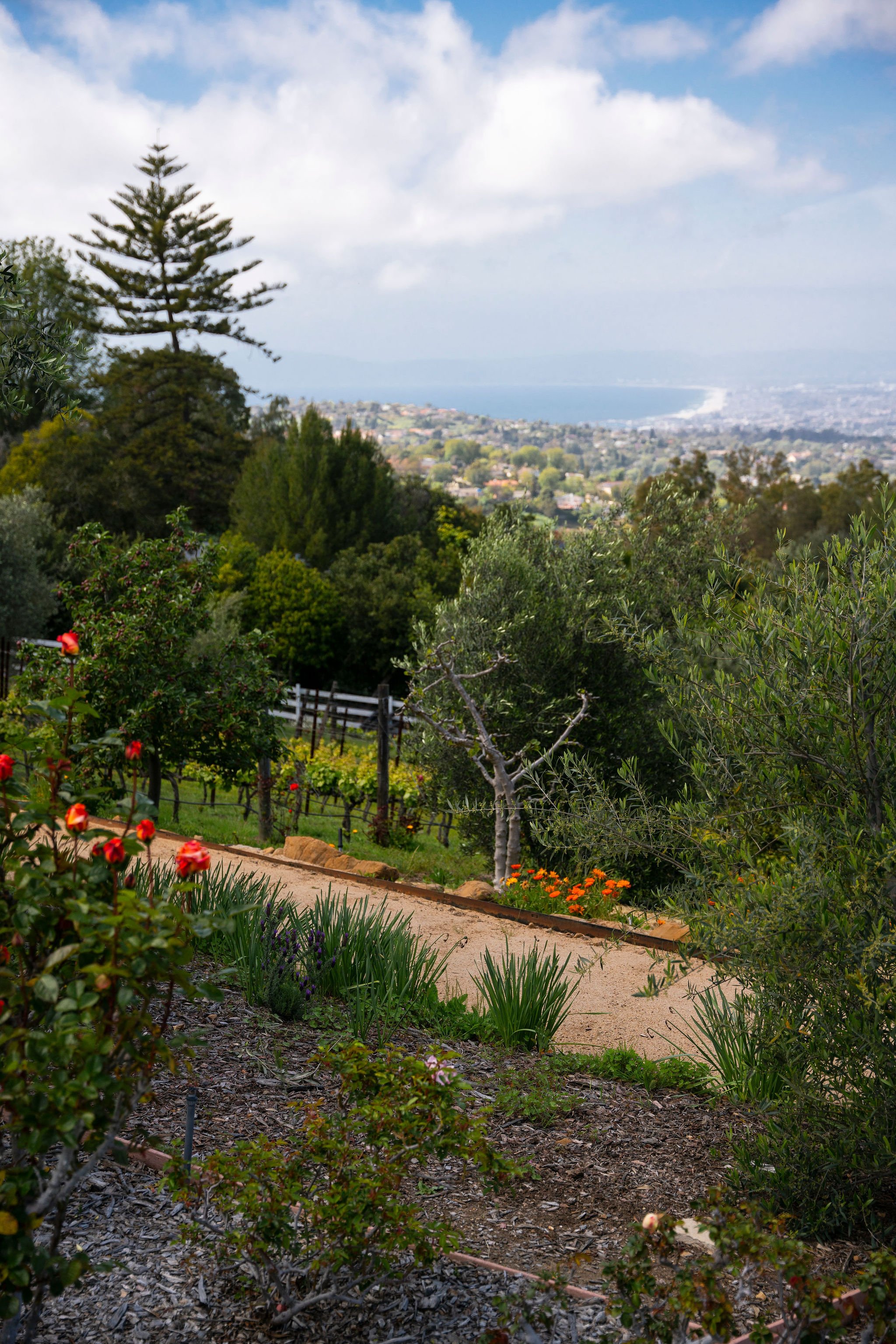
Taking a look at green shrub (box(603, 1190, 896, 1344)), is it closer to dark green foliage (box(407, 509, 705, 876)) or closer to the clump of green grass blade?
the clump of green grass blade

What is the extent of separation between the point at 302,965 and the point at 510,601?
5692mm

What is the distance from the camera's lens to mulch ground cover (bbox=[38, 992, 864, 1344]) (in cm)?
226

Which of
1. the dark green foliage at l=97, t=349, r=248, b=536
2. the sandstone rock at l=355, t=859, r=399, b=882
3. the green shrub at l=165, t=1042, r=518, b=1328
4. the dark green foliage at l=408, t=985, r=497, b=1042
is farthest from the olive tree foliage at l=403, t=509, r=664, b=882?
the dark green foliage at l=97, t=349, r=248, b=536

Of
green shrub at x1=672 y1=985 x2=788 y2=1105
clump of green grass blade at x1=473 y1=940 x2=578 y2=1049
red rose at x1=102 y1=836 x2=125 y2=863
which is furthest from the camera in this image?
clump of green grass blade at x1=473 y1=940 x2=578 y2=1049

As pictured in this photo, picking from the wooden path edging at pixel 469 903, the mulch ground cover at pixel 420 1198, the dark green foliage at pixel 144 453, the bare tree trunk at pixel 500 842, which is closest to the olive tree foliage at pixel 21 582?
the dark green foliage at pixel 144 453

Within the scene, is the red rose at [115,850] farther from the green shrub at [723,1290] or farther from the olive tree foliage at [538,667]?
the olive tree foliage at [538,667]

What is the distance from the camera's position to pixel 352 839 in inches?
419

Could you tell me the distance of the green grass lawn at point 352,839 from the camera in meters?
9.06

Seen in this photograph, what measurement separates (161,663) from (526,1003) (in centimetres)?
451

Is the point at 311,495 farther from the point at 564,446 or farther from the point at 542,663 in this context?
the point at 564,446

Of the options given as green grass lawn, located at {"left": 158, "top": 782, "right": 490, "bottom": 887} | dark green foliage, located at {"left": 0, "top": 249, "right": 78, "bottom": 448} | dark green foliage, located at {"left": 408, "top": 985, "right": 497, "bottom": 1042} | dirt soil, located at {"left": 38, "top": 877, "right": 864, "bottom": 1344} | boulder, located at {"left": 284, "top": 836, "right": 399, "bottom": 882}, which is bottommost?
green grass lawn, located at {"left": 158, "top": 782, "right": 490, "bottom": 887}

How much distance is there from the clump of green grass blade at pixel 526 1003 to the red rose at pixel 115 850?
8.33 ft

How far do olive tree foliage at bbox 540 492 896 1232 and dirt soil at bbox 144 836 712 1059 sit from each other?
98 centimetres

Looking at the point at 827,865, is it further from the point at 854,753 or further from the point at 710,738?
the point at 710,738
